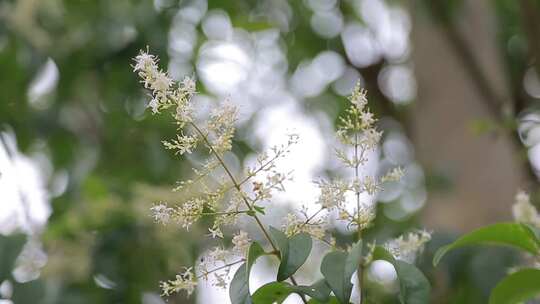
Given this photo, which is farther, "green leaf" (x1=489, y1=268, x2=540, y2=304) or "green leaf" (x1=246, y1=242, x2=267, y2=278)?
"green leaf" (x1=489, y1=268, x2=540, y2=304)

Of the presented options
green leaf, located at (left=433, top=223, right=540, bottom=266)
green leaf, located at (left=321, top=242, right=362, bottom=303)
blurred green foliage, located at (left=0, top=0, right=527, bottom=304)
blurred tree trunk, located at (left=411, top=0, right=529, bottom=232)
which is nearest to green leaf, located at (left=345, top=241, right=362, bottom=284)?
green leaf, located at (left=321, top=242, right=362, bottom=303)

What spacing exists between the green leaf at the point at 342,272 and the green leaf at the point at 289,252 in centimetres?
3

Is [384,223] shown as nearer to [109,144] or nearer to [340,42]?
[109,144]

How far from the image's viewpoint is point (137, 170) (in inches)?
85.0


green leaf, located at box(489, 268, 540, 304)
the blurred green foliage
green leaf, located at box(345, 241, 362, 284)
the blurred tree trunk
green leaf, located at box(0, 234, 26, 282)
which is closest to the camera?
green leaf, located at box(345, 241, 362, 284)

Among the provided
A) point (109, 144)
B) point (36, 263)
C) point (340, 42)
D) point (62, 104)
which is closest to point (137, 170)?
point (109, 144)

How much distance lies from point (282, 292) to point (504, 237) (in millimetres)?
266

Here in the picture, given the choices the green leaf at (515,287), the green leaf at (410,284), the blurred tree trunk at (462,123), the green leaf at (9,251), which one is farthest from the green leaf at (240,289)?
the blurred tree trunk at (462,123)

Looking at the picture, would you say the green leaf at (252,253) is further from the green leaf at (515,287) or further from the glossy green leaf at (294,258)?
the green leaf at (515,287)

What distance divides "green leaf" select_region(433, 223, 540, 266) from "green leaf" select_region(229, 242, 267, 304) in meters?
0.21

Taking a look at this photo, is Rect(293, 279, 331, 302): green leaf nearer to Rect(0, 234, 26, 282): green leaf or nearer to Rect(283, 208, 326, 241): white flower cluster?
Rect(283, 208, 326, 241): white flower cluster

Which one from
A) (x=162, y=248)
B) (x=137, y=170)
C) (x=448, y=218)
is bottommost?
(x=448, y=218)

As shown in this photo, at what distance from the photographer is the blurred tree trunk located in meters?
2.70

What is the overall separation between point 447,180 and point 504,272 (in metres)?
1.19
